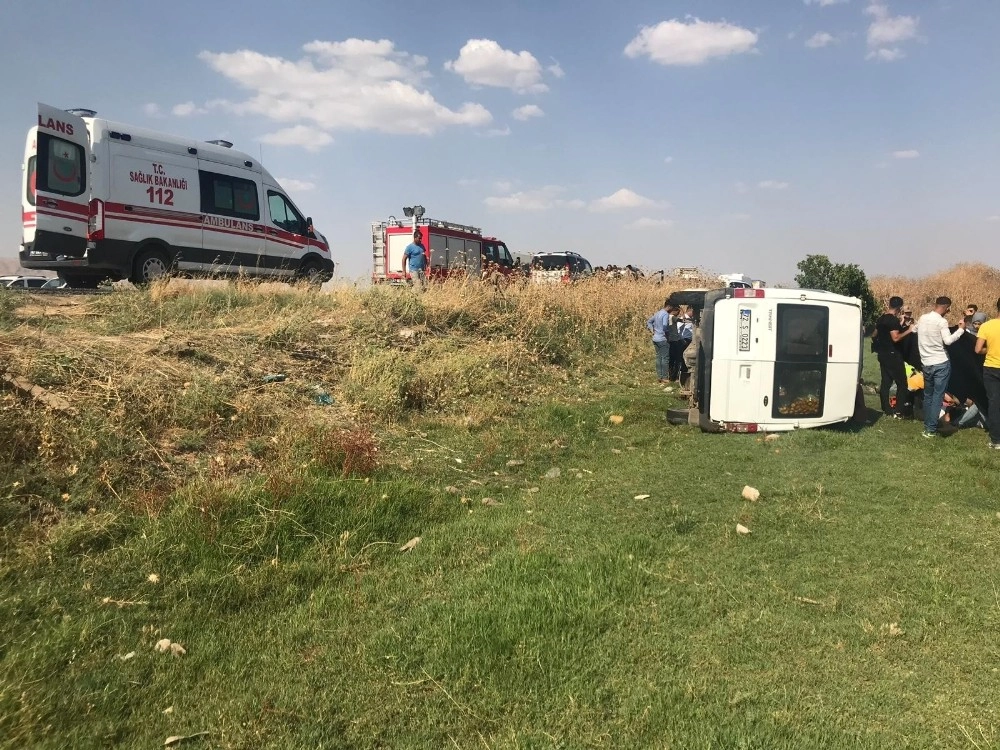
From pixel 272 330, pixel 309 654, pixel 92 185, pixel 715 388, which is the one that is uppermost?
pixel 92 185

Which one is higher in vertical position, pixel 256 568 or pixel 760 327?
pixel 760 327

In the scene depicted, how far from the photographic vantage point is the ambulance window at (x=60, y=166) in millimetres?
10281

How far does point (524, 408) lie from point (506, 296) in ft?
15.7

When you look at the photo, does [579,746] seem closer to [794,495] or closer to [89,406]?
[794,495]

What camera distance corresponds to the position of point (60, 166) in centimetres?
1044

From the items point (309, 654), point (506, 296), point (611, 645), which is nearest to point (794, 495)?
point (611, 645)

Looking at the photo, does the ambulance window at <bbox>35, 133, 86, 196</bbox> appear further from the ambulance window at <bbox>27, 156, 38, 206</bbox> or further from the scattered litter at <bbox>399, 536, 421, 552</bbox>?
the scattered litter at <bbox>399, 536, 421, 552</bbox>

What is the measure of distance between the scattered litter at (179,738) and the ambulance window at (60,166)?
1048 cm

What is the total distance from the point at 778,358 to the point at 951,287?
2395 cm

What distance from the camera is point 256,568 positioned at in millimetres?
4215

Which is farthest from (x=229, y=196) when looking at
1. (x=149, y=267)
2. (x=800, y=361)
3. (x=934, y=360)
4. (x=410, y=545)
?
(x=934, y=360)

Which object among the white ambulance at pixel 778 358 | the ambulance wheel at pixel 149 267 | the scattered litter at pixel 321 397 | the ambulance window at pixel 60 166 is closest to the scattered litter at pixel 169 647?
the scattered litter at pixel 321 397

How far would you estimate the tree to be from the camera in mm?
21964

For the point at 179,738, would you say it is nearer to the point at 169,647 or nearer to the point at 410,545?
the point at 169,647
